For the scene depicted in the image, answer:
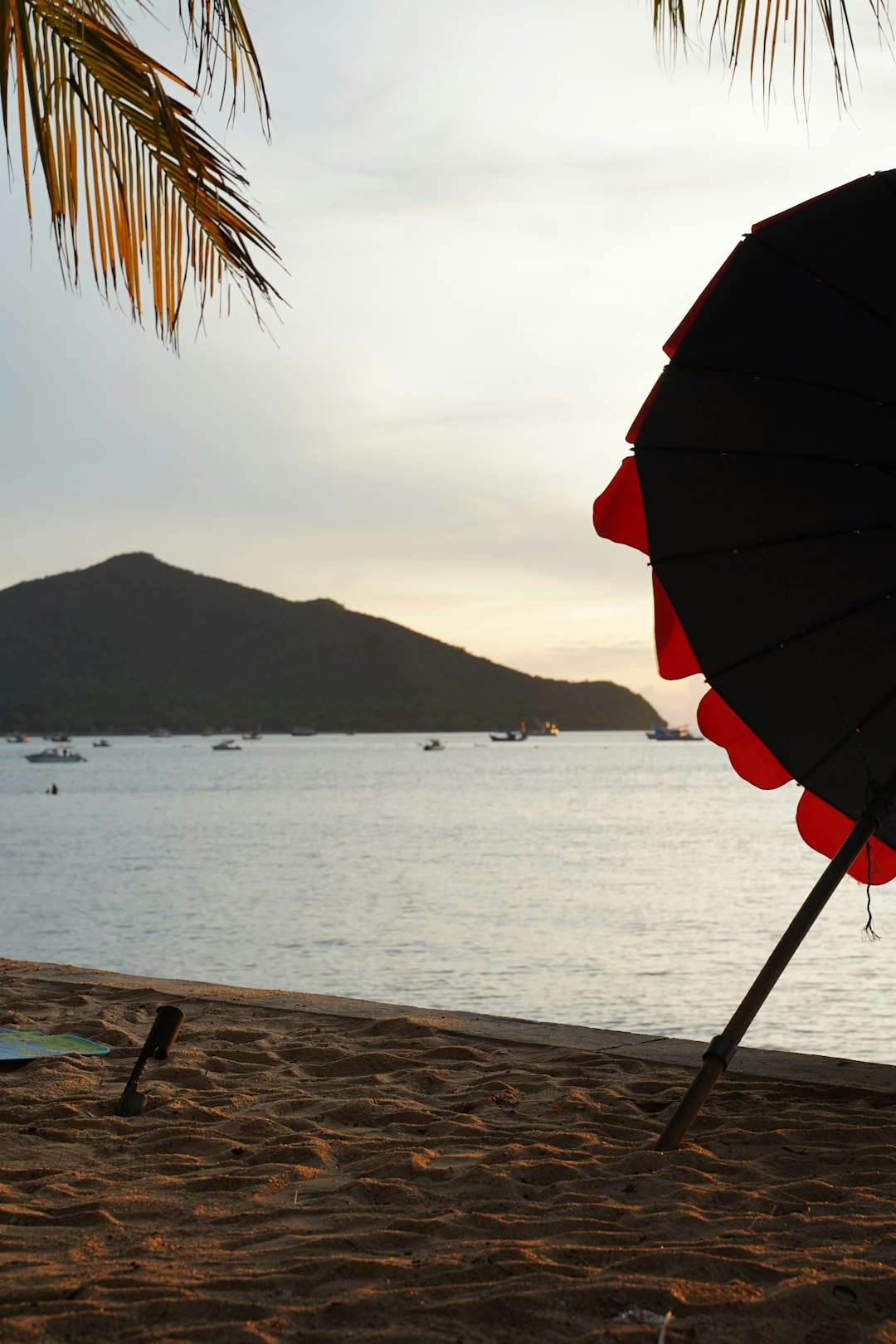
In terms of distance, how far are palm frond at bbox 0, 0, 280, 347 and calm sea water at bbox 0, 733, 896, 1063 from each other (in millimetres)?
8030

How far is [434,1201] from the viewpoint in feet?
11.0

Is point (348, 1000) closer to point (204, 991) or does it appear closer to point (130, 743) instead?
point (204, 991)

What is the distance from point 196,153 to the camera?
3.62 m

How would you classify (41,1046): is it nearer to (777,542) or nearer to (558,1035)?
(558,1035)

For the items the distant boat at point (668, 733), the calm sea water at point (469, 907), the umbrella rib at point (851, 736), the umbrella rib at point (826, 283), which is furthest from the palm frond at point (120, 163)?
the distant boat at point (668, 733)

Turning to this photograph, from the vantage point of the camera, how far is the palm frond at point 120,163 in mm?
3328

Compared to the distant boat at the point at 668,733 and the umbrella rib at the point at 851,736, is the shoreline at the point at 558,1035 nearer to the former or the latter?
the umbrella rib at the point at 851,736

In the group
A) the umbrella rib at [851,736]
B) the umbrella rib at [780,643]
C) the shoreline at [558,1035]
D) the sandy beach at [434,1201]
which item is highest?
the umbrella rib at [780,643]

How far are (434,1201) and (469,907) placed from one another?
55.5 feet

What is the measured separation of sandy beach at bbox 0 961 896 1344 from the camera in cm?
256

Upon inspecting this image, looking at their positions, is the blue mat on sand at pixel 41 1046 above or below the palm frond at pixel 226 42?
below

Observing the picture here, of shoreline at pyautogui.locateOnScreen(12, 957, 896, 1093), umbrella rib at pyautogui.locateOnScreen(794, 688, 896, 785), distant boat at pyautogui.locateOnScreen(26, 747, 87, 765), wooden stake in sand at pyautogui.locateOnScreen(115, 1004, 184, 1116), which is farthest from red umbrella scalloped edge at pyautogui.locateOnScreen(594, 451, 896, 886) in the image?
distant boat at pyautogui.locateOnScreen(26, 747, 87, 765)

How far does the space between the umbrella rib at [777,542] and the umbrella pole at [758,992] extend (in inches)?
36.1

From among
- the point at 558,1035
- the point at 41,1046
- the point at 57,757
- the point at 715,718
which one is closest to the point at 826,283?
the point at 715,718
